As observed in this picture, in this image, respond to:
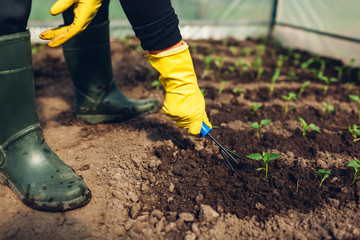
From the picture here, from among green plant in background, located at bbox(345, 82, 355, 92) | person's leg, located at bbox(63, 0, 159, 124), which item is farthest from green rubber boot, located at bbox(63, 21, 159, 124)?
green plant in background, located at bbox(345, 82, 355, 92)

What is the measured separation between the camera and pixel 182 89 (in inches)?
61.1

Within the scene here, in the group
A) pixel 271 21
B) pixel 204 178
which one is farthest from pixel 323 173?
pixel 271 21

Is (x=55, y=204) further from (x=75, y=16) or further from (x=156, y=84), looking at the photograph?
(x=156, y=84)

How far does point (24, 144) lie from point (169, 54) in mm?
803

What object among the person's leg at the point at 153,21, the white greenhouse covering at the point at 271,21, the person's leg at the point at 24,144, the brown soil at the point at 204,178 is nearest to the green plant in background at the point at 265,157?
the brown soil at the point at 204,178

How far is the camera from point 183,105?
5.09ft

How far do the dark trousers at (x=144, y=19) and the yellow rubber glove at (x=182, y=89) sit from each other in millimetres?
84

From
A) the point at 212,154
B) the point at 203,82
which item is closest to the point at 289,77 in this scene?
the point at 203,82

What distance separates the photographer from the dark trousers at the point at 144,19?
4.11ft

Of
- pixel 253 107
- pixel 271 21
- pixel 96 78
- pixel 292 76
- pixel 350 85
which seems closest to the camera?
pixel 96 78

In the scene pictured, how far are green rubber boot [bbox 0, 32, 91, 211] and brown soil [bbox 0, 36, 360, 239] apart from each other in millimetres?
67

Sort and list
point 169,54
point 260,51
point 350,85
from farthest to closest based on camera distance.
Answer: point 260,51 < point 350,85 < point 169,54

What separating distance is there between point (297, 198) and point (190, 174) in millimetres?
541

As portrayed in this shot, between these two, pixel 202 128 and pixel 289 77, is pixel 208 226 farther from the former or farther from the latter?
pixel 289 77
